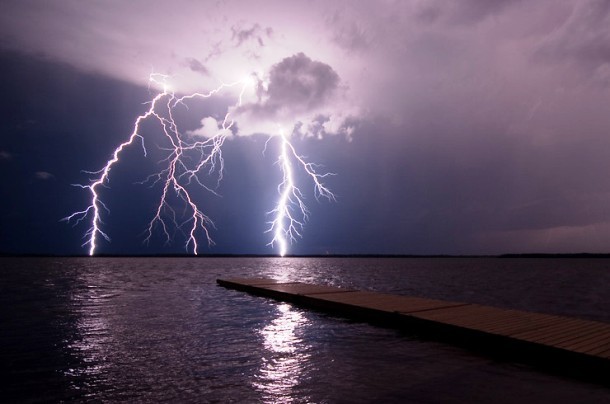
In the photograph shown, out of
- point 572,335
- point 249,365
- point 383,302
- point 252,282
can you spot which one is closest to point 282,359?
point 249,365

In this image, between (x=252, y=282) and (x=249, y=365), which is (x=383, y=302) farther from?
(x=252, y=282)

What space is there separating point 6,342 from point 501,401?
9797 millimetres

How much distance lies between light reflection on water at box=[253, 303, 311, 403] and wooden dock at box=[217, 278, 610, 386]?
216cm

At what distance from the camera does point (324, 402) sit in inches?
210

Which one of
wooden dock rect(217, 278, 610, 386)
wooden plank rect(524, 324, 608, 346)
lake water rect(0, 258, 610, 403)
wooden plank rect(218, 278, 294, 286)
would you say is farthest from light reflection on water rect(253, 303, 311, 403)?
wooden plank rect(218, 278, 294, 286)

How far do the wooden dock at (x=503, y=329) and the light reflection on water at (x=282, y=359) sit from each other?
2155 millimetres

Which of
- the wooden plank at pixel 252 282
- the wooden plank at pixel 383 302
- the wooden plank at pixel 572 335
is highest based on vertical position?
the wooden plank at pixel 572 335

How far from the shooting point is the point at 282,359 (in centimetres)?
756

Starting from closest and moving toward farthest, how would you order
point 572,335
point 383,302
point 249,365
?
point 249,365
point 572,335
point 383,302

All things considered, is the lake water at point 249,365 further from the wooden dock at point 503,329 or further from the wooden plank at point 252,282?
the wooden plank at point 252,282

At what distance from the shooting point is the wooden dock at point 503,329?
6465 millimetres

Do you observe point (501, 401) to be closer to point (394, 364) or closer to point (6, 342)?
point (394, 364)

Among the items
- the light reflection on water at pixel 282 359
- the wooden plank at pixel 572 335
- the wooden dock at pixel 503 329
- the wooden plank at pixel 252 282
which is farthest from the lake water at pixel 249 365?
the wooden plank at pixel 252 282

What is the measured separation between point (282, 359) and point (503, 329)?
446cm
